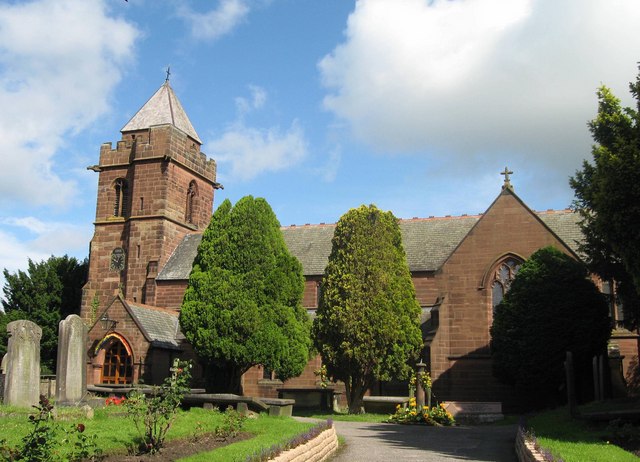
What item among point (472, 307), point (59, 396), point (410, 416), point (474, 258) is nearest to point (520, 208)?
point (474, 258)

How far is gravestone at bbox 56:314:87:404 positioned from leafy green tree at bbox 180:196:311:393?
940 centimetres

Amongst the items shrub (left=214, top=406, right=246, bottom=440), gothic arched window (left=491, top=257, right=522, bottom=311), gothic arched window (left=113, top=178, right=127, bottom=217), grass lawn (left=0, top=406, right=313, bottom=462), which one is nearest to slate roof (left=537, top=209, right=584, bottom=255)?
gothic arched window (left=491, top=257, right=522, bottom=311)

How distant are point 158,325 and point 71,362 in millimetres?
15596

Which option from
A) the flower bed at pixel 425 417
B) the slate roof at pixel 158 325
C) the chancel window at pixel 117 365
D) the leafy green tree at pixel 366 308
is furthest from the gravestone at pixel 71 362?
the chancel window at pixel 117 365

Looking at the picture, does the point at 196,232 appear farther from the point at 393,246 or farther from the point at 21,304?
the point at 393,246

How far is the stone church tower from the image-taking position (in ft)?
132

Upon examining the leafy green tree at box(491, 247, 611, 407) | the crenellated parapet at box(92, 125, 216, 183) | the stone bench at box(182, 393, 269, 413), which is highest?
the crenellated parapet at box(92, 125, 216, 183)

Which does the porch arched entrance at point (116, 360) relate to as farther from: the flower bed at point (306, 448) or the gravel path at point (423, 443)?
the flower bed at point (306, 448)

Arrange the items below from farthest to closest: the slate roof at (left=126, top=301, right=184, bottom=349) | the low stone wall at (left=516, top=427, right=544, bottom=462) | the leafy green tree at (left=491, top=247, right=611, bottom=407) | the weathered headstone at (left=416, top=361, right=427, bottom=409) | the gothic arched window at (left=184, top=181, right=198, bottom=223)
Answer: the gothic arched window at (left=184, top=181, right=198, bottom=223) → the slate roof at (left=126, top=301, right=184, bottom=349) → the leafy green tree at (left=491, top=247, right=611, bottom=407) → the weathered headstone at (left=416, top=361, right=427, bottom=409) → the low stone wall at (left=516, top=427, right=544, bottom=462)

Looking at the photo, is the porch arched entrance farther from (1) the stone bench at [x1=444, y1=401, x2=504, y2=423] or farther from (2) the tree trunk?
(1) the stone bench at [x1=444, y1=401, x2=504, y2=423]

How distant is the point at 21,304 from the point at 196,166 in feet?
51.6

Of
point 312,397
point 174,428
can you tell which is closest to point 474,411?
point 312,397

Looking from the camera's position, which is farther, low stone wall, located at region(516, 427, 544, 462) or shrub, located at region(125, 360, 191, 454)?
shrub, located at region(125, 360, 191, 454)

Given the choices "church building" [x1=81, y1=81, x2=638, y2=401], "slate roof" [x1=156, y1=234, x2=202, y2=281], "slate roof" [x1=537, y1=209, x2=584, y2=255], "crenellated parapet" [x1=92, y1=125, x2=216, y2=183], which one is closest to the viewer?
"church building" [x1=81, y1=81, x2=638, y2=401]
